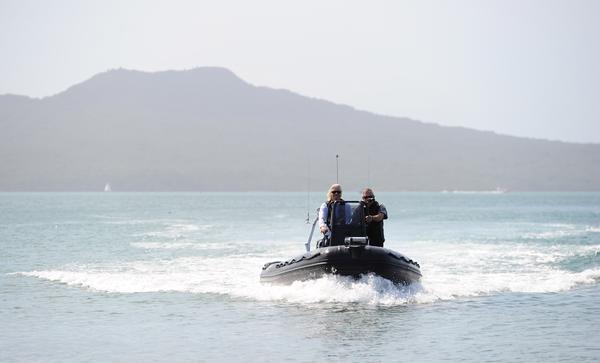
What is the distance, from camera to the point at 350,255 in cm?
1838

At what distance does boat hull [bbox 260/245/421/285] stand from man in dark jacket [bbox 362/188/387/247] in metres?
0.55

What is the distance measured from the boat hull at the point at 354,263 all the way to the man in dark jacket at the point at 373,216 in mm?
554

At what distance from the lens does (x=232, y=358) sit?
13.9 m

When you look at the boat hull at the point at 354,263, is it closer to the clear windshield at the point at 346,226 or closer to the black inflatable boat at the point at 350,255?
the black inflatable boat at the point at 350,255

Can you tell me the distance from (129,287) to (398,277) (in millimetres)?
7436

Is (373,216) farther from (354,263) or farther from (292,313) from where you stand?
(292,313)

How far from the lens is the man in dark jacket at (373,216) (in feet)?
62.0

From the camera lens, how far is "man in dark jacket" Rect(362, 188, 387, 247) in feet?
62.0

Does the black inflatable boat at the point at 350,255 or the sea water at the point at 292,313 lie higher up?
the black inflatable boat at the point at 350,255

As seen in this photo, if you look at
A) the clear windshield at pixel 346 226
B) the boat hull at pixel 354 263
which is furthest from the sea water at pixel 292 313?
the clear windshield at pixel 346 226

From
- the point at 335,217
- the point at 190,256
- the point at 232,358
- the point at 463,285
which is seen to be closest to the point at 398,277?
the point at 335,217

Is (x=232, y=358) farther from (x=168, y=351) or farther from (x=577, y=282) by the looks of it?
(x=577, y=282)

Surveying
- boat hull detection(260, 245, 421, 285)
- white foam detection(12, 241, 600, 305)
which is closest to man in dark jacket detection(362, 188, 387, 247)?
boat hull detection(260, 245, 421, 285)

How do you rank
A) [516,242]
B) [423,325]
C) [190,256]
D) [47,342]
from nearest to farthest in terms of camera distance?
[47,342] < [423,325] < [190,256] < [516,242]
